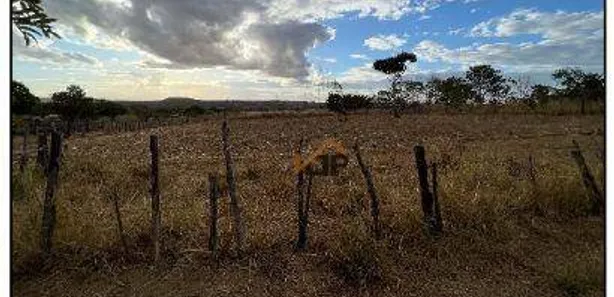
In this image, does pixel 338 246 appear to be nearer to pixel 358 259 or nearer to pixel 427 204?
pixel 358 259

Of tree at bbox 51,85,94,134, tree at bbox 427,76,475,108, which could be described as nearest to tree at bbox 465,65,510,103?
tree at bbox 427,76,475,108

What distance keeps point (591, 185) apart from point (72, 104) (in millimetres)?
45865

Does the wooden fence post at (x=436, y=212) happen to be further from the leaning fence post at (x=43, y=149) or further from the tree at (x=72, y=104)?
the tree at (x=72, y=104)

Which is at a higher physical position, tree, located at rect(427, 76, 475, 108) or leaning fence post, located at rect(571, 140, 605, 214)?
tree, located at rect(427, 76, 475, 108)

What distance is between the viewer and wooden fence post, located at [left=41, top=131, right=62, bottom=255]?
15.2 feet

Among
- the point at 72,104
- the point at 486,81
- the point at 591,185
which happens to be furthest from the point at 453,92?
the point at 591,185

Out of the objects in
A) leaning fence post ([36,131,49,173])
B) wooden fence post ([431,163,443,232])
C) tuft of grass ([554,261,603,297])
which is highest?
leaning fence post ([36,131,49,173])

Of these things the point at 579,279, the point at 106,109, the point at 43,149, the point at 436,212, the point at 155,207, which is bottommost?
the point at 579,279

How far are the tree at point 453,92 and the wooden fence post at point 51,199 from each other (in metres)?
35.8

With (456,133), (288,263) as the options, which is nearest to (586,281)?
(288,263)

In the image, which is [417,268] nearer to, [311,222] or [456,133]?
[311,222]

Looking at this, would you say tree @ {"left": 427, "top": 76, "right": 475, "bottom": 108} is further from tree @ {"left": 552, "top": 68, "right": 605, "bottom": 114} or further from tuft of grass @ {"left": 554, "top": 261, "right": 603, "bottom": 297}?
tuft of grass @ {"left": 554, "top": 261, "right": 603, "bottom": 297}

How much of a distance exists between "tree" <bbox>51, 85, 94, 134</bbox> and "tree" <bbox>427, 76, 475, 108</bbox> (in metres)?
29.3

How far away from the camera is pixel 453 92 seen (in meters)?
40.8
